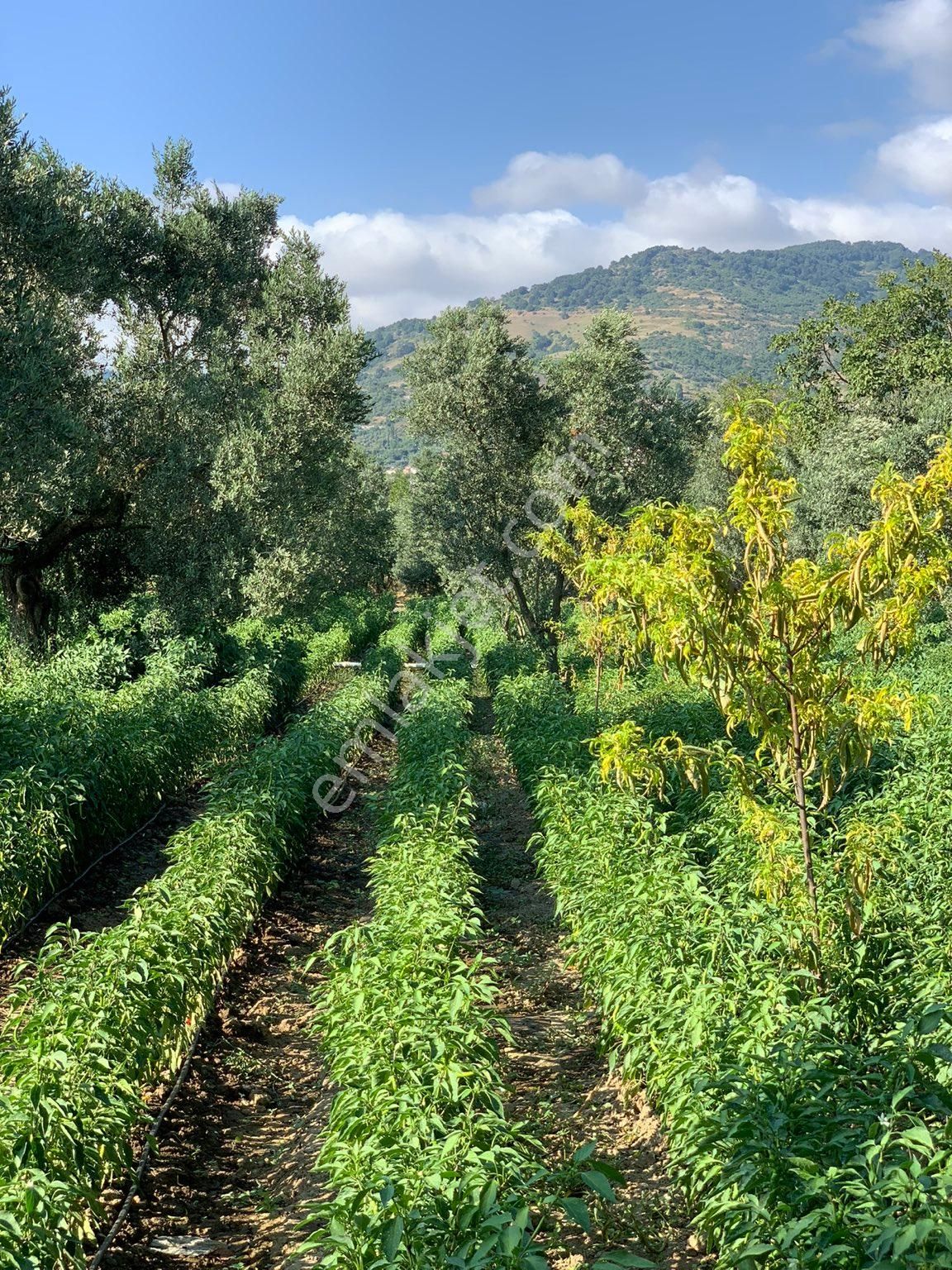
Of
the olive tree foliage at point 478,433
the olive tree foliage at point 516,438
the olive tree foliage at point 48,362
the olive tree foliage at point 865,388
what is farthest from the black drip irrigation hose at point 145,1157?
the olive tree foliage at point 865,388

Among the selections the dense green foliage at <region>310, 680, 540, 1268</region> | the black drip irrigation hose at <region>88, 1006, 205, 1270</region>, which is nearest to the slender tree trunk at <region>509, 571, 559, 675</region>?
the dense green foliage at <region>310, 680, 540, 1268</region>

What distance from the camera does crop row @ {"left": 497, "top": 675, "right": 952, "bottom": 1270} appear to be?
9.45 ft

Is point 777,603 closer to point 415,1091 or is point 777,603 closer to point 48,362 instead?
point 415,1091

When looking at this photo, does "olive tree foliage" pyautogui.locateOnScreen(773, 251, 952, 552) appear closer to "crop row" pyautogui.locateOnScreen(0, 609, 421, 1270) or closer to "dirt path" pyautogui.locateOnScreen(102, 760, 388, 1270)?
"dirt path" pyautogui.locateOnScreen(102, 760, 388, 1270)

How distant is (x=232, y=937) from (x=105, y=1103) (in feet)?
8.89

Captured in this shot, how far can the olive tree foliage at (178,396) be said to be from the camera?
617 inches

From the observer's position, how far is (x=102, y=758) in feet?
32.2

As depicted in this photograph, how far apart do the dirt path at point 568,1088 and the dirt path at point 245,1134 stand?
1.44m

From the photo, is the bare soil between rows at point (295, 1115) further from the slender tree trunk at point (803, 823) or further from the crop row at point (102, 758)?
the crop row at point (102, 758)

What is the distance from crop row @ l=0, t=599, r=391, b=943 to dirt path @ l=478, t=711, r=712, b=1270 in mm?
4322

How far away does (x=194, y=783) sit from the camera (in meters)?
14.0

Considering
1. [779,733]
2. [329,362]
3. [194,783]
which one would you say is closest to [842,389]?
[329,362]

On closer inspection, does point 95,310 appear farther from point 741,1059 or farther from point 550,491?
point 741,1059

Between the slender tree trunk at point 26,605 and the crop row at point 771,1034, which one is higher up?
the slender tree trunk at point 26,605
